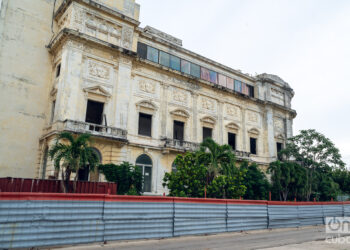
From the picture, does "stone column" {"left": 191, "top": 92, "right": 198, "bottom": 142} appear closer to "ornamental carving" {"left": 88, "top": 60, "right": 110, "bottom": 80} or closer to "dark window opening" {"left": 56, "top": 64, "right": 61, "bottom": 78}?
"ornamental carving" {"left": 88, "top": 60, "right": 110, "bottom": 80}

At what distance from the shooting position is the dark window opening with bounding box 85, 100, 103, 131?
21391 mm

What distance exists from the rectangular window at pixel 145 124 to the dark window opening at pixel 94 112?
3591 millimetres

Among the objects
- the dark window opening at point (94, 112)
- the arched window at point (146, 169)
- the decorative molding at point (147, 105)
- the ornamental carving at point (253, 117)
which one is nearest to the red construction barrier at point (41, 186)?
the dark window opening at point (94, 112)

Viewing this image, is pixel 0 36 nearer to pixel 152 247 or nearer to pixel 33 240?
pixel 33 240

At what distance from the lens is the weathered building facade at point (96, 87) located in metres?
20.7

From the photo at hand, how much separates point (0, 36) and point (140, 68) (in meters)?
10.8

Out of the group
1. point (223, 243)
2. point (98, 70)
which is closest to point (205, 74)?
point (98, 70)

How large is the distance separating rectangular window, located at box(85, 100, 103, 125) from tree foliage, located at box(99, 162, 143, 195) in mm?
4574

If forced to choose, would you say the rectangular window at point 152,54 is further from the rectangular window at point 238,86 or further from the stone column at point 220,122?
the rectangular window at point 238,86

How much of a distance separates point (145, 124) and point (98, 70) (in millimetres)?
5816

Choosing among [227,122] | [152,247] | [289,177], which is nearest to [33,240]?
[152,247]

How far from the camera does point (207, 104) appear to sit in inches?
1147

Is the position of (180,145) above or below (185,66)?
below

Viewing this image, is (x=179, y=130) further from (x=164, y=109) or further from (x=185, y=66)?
(x=185, y=66)
